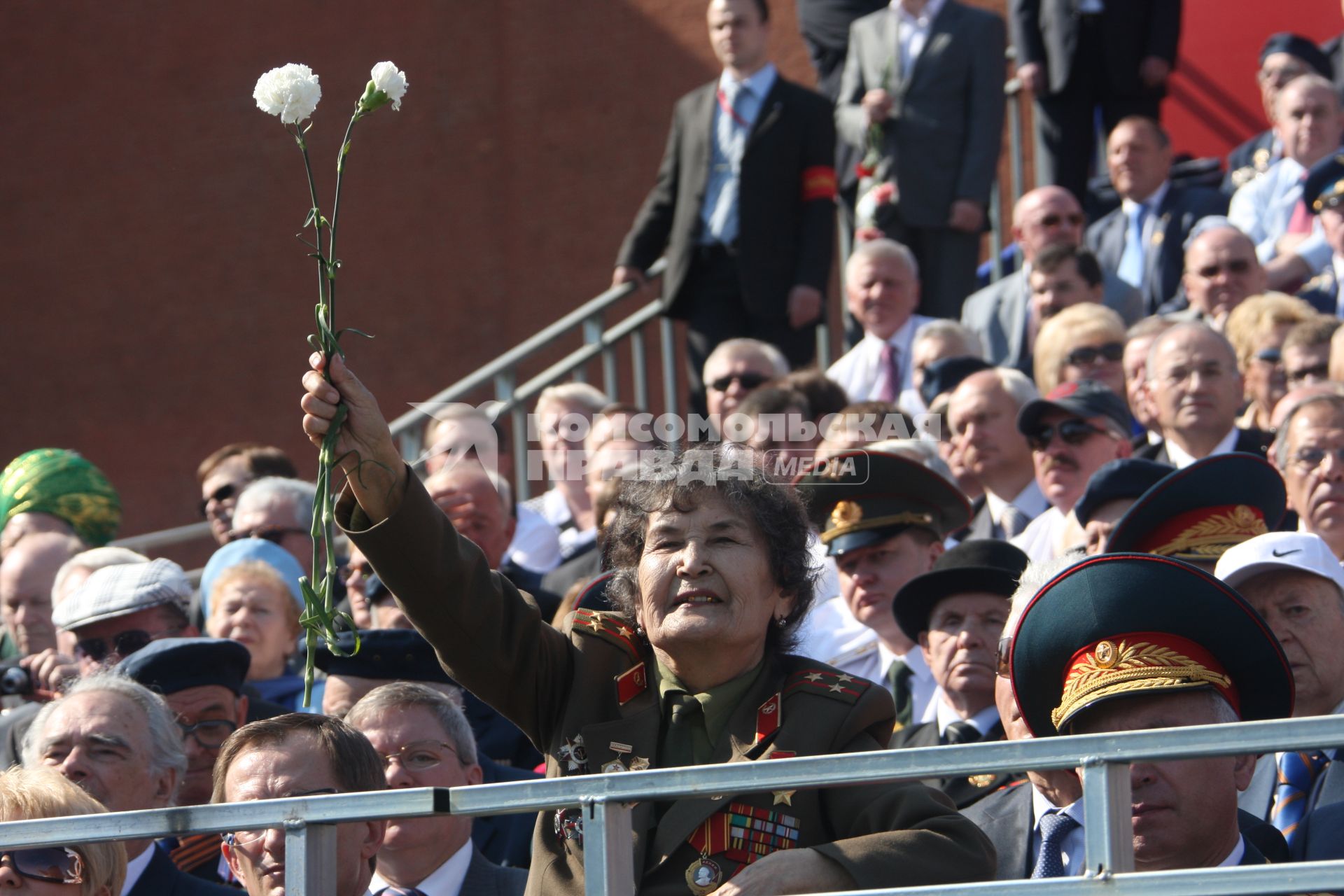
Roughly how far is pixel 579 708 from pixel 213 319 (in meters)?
10.1

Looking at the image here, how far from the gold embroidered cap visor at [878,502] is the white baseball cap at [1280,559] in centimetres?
151

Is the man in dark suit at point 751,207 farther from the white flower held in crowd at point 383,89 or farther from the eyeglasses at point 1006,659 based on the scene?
the white flower held in crowd at point 383,89

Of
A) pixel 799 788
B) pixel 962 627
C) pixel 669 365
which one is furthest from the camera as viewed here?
pixel 669 365

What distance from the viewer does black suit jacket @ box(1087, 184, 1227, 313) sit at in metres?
9.51

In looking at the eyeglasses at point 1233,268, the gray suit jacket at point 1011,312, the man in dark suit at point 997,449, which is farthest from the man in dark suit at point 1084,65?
the man in dark suit at point 997,449

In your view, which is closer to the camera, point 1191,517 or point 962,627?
point 1191,517

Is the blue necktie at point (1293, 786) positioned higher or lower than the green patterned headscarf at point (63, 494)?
lower

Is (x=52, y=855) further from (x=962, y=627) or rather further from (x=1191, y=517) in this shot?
(x=1191, y=517)

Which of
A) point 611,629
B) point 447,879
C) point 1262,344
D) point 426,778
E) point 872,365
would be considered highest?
point 872,365

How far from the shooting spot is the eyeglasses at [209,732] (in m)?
5.20

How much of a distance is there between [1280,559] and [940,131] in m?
5.62

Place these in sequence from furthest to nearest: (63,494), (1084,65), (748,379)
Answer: (1084,65) < (748,379) < (63,494)

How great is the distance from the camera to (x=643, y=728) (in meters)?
3.43

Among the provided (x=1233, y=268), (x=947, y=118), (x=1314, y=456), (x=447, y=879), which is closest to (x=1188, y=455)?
(x=1314, y=456)
